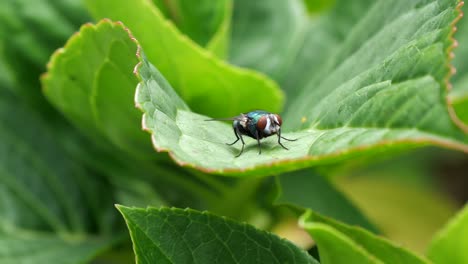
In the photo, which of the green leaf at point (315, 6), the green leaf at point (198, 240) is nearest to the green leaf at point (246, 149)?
the green leaf at point (198, 240)

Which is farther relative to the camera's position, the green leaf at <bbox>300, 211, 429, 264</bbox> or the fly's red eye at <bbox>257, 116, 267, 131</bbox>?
the fly's red eye at <bbox>257, 116, 267, 131</bbox>

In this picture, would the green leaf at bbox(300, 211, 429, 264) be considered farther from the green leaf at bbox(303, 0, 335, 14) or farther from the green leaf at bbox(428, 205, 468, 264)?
the green leaf at bbox(303, 0, 335, 14)

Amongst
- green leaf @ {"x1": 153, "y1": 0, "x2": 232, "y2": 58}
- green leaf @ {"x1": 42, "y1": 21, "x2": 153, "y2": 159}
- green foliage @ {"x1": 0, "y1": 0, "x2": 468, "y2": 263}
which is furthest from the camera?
green leaf @ {"x1": 153, "y1": 0, "x2": 232, "y2": 58}

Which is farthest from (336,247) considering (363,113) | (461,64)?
(461,64)

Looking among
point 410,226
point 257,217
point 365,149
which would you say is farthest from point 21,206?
point 410,226

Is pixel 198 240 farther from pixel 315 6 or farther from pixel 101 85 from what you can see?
pixel 315 6

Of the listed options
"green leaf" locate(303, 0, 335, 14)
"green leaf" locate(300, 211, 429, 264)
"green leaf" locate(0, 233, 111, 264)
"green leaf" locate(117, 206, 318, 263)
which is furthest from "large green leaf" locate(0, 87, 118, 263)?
"green leaf" locate(303, 0, 335, 14)
